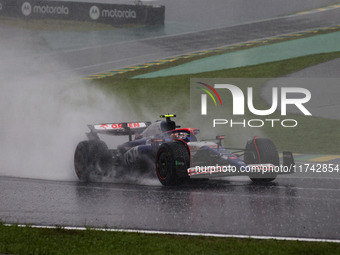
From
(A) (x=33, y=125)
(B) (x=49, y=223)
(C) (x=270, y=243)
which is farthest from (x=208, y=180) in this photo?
(A) (x=33, y=125)

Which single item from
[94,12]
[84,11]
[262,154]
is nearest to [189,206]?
[262,154]

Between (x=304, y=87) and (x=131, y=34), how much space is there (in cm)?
1706

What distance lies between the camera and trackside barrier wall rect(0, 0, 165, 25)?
39719mm

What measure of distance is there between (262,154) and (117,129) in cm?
381

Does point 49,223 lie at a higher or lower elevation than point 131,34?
lower

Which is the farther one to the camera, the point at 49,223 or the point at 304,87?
the point at 304,87

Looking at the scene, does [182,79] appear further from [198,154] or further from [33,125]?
[198,154]

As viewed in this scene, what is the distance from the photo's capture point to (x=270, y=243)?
320 inches

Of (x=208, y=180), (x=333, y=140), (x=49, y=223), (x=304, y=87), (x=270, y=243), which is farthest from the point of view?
(x=304, y=87)

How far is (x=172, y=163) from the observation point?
1243 centimetres

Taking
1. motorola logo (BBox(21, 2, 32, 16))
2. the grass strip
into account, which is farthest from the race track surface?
the grass strip

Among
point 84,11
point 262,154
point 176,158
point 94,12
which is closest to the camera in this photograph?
point 176,158

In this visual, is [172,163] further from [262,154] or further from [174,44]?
[174,44]

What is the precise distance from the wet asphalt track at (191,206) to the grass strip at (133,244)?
0.65 m
